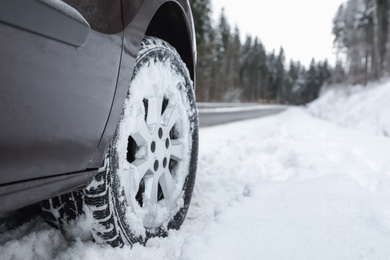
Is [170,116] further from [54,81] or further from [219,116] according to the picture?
[219,116]

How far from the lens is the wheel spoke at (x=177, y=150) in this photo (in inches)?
67.9

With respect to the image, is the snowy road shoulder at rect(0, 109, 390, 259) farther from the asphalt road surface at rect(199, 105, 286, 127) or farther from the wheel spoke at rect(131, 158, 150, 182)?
the asphalt road surface at rect(199, 105, 286, 127)

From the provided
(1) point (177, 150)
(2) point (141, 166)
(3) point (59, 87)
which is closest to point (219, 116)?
(1) point (177, 150)

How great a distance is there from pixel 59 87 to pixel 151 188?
738mm

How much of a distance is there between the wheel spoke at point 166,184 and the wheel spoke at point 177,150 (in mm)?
104

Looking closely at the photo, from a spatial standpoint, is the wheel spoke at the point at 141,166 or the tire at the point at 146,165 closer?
the tire at the point at 146,165

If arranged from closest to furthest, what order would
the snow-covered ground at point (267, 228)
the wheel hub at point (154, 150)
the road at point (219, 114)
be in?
the snow-covered ground at point (267, 228) < the wheel hub at point (154, 150) < the road at point (219, 114)

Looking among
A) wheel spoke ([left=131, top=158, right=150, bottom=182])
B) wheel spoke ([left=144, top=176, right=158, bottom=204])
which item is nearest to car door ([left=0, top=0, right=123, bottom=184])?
wheel spoke ([left=131, top=158, right=150, bottom=182])

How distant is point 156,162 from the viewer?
1570 millimetres

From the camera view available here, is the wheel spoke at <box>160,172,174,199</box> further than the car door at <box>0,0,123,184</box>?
Yes

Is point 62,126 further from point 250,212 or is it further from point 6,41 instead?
point 250,212

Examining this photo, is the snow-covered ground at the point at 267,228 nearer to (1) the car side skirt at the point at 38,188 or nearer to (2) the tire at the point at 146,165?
(2) the tire at the point at 146,165

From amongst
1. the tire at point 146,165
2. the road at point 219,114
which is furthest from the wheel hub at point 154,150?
the road at point 219,114

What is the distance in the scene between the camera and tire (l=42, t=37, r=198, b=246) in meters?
1.23
